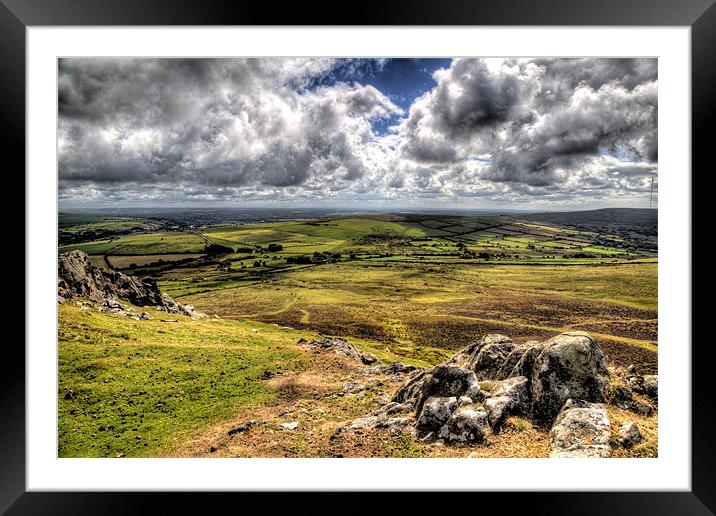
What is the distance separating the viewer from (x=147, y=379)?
391 inches

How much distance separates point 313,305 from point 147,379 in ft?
50.9

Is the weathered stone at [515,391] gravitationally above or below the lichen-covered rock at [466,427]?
above

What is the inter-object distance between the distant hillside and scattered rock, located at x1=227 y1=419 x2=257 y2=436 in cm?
2363

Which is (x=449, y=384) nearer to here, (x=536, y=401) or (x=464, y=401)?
(x=464, y=401)

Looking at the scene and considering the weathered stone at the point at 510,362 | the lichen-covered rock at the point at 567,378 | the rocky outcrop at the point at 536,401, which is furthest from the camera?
the weathered stone at the point at 510,362

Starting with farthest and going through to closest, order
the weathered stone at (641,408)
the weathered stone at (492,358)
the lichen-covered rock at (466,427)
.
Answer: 1. the weathered stone at (492,358)
2. the weathered stone at (641,408)
3. the lichen-covered rock at (466,427)

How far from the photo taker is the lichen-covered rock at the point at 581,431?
6.35m

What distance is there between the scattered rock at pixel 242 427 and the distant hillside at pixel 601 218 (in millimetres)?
23628

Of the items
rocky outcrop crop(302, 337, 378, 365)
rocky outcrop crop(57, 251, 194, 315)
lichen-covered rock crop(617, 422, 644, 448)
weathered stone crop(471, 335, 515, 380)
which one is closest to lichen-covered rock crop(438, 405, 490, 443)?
weathered stone crop(471, 335, 515, 380)

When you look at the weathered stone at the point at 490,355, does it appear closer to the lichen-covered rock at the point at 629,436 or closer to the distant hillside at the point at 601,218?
the lichen-covered rock at the point at 629,436
